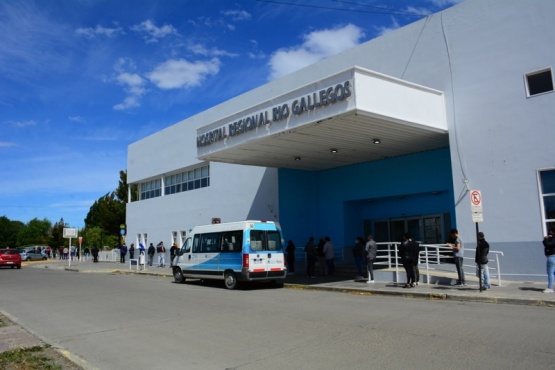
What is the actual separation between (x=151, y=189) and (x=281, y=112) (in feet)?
72.1

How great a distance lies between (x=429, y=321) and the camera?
916 centimetres

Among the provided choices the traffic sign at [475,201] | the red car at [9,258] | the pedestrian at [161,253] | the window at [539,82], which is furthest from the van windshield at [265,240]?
the red car at [9,258]

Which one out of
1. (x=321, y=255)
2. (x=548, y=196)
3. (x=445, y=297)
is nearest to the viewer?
(x=445, y=297)

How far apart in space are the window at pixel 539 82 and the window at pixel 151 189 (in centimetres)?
2564

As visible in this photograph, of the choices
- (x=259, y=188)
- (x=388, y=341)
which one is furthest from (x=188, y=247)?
(x=388, y=341)

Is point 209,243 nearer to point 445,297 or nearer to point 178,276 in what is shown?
point 178,276

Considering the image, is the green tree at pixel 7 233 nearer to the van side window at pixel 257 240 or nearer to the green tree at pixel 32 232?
the green tree at pixel 32 232

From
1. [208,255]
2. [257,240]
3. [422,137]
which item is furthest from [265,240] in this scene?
[422,137]

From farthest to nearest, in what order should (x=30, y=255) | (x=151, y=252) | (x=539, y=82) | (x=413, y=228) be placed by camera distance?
(x=30, y=255), (x=151, y=252), (x=413, y=228), (x=539, y=82)

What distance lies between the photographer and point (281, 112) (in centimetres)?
1608

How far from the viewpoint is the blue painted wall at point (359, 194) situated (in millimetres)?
19312

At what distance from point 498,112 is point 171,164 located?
21887mm

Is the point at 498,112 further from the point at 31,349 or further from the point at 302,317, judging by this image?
the point at 31,349

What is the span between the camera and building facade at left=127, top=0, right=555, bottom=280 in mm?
14383
